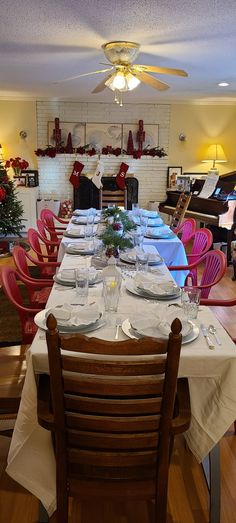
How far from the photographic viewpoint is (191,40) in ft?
11.1

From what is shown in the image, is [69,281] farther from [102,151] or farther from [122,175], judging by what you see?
[102,151]

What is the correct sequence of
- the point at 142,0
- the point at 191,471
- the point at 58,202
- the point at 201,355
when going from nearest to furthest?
the point at 201,355
the point at 191,471
the point at 142,0
the point at 58,202

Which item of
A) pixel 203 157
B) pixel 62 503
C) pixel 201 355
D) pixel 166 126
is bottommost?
pixel 62 503

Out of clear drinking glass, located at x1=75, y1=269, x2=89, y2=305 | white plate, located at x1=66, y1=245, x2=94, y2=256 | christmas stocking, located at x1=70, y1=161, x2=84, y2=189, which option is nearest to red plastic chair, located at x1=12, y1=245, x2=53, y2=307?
white plate, located at x1=66, y1=245, x2=94, y2=256

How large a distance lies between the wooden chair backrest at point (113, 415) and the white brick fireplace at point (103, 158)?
252 inches

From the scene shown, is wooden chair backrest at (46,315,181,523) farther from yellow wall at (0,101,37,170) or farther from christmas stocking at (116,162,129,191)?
yellow wall at (0,101,37,170)

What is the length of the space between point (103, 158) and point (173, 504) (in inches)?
248

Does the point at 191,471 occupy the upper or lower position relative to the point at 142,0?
lower

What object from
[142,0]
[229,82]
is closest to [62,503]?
[142,0]

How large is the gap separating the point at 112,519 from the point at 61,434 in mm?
621

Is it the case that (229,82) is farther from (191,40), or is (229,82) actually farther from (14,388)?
(14,388)

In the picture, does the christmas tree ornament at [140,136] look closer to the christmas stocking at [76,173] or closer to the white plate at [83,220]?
the christmas stocking at [76,173]

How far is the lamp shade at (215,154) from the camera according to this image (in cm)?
712

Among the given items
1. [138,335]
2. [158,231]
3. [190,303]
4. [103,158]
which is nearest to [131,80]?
[158,231]
